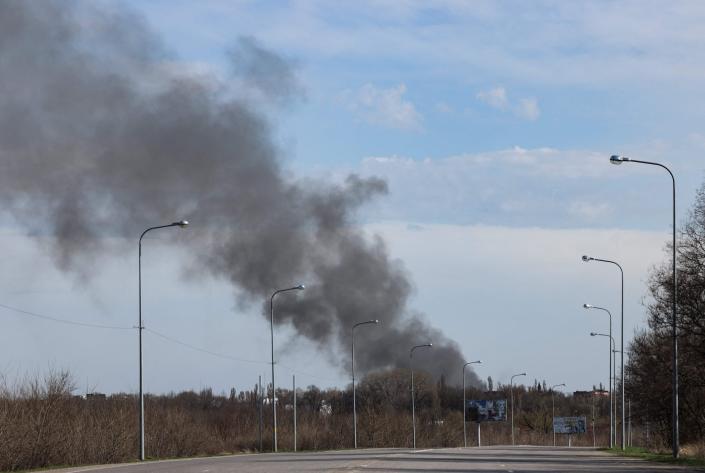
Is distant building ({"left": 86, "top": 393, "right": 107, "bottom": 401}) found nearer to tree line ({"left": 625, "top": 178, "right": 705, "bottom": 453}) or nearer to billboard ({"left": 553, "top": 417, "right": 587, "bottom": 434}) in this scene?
tree line ({"left": 625, "top": 178, "right": 705, "bottom": 453})

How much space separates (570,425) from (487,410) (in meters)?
11.8

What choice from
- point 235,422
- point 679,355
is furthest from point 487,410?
point 679,355

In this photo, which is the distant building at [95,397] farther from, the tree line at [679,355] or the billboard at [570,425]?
the billboard at [570,425]

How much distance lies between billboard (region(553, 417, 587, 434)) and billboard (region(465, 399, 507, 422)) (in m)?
7.99

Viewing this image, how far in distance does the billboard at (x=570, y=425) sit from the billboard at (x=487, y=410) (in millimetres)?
7991

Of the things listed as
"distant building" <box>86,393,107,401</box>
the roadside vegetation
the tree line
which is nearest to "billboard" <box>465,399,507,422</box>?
the roadside vegetation

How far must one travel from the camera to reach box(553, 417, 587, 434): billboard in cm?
14212

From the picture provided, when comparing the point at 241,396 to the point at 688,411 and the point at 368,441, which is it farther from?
the point at 688,411

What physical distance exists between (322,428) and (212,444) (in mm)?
27118

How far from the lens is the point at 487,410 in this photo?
13762cm

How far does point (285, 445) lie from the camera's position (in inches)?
3268

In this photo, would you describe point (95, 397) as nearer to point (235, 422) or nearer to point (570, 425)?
point (235, 422)

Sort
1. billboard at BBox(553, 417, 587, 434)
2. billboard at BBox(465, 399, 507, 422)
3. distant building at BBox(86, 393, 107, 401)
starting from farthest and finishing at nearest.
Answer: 1. billboard at BBox(553, 417, 587, 434)
2. billboard at BBox(465, 399, 507, 422)
3. distant building at BBox(86, 393, 107, 401)

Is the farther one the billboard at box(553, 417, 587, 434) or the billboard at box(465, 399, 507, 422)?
the billboard at box(553, 417, 587, 434)
